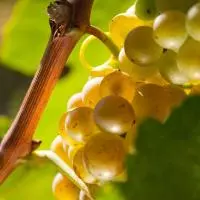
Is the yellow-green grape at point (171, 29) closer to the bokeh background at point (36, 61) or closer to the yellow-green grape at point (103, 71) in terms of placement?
the yellow-green grape at point (103, 71)

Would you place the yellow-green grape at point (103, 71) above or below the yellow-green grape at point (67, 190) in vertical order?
above

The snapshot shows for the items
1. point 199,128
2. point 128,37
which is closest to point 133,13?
point 128,37

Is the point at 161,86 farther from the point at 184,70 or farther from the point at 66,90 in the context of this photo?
the point at 66,90

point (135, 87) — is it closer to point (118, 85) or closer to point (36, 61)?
point (118, 85)

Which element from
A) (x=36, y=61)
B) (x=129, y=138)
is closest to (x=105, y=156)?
(x=129, y=138)

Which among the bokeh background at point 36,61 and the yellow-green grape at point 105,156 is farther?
the bokeh background at point 36,61

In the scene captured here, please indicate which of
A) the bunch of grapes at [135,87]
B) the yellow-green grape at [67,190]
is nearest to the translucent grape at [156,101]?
the bunch of grapes at [135,87]
